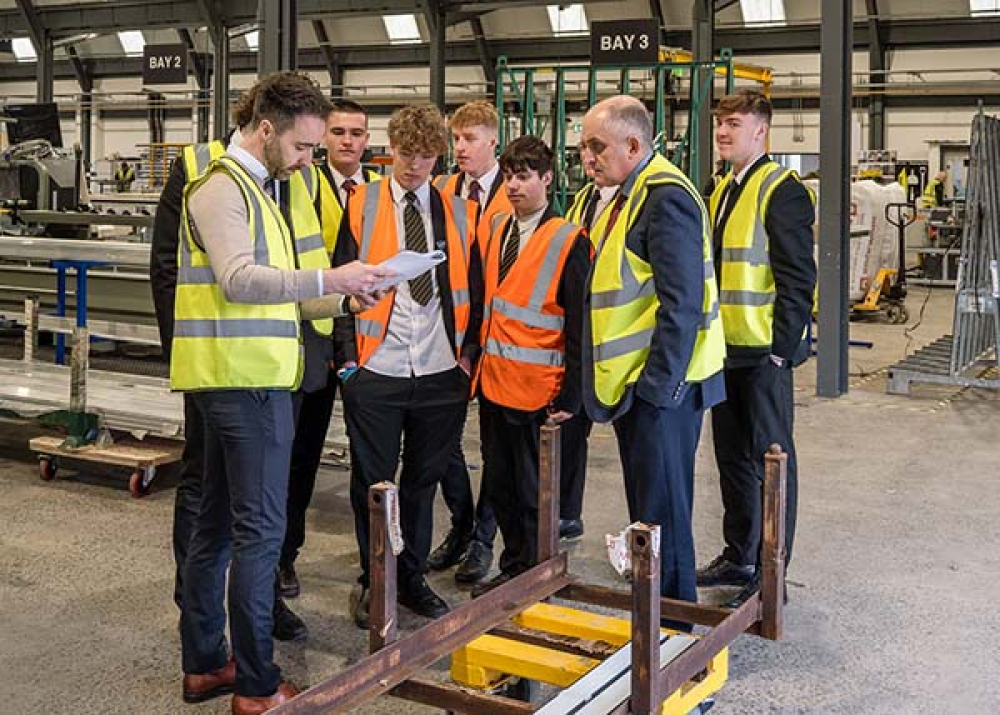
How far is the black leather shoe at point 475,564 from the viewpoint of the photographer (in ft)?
14.9

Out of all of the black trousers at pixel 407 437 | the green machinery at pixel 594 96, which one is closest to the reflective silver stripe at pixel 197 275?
the black trousers at pixel 407 437

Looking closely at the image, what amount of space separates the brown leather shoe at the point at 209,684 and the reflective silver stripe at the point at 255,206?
1.19 meters

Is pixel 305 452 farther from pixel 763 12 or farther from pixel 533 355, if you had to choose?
pixel 763 12

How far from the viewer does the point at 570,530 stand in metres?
5.16

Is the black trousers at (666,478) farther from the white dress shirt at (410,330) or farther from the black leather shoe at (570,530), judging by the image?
the black leather shoe at (570,530)

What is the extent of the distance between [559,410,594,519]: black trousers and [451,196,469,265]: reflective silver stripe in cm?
84

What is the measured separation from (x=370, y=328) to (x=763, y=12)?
18727 mm

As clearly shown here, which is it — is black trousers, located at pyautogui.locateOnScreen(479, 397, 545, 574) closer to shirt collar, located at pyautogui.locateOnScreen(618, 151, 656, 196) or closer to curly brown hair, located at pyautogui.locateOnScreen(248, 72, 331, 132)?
shirt collar, located at pyautogui.locateOnScreen(618, 151, 656, 196)

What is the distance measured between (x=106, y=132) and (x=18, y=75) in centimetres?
237

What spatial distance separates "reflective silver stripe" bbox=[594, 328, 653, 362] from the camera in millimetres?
3494

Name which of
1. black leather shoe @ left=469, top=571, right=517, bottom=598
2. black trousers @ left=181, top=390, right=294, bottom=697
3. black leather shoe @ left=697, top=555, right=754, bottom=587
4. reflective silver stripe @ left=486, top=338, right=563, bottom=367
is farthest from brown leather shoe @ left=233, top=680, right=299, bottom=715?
black leather shoe @ left=697, top=555, right=754, bottom=587

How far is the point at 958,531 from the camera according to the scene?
5.40 meters

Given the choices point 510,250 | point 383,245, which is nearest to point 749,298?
point 510,250

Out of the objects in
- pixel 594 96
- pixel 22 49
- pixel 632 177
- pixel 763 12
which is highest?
pixel 22 49
